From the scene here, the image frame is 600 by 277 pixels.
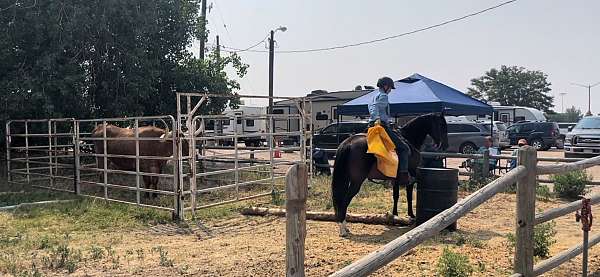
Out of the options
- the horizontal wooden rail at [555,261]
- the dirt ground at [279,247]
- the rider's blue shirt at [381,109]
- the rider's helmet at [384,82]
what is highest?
the rider's helmet at [384,82]

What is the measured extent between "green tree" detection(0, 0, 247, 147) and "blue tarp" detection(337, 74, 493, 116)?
5970mm

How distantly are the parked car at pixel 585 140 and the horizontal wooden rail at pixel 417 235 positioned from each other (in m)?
15.9

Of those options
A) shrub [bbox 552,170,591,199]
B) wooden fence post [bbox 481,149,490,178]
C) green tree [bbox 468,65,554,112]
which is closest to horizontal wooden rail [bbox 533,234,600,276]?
shrub [bbox 552,170,591,199]

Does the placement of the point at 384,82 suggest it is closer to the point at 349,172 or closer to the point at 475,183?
the point at 349,172

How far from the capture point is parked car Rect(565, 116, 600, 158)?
17656 mm

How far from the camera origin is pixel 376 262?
2.76 m

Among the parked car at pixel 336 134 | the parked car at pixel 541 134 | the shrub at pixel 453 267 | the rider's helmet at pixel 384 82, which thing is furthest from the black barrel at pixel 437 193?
the parked car at pixel 541 134

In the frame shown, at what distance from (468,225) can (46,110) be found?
35.1 feet

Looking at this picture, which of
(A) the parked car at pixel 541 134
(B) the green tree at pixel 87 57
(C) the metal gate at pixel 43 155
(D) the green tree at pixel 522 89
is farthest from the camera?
(D) the green tree at pixel 522 89

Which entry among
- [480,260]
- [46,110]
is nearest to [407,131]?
[480,260]

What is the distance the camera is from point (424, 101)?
13.1 metres

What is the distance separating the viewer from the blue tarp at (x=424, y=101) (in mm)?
13086

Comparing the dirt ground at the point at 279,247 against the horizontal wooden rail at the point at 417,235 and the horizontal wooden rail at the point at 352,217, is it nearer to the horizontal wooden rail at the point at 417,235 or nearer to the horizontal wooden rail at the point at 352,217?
the horizontal wooden rail at the point at 352,217

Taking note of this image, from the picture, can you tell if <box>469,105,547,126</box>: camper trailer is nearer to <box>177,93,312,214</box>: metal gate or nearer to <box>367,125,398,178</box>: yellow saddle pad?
<box>177,93,312,214</box>: metal gate
